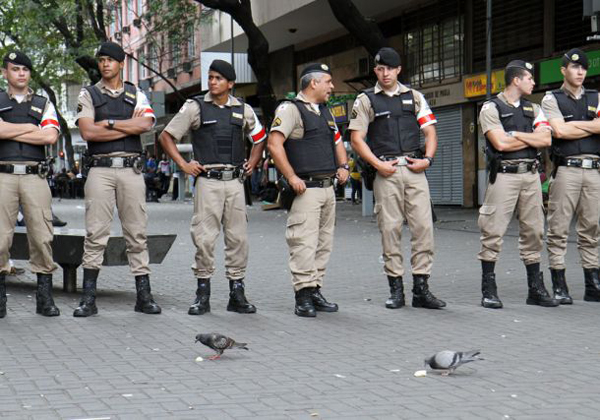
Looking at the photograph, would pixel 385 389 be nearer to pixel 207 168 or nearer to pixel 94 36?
pixel 207 168

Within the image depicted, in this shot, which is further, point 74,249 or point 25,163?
point 74,249

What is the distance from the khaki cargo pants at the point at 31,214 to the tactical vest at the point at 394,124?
107 inches

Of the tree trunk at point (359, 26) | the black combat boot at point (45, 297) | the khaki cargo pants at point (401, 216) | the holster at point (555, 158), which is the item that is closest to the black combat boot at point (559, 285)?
the holster at point (555, 158)

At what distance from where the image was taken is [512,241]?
15.7 metres

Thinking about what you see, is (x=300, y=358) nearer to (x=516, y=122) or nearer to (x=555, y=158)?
(x=516, y=122)

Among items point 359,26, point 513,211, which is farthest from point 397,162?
point 359,26

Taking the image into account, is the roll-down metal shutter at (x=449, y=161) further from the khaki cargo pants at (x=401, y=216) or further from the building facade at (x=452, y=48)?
the khaki cargo pants at (x=401, y=216)

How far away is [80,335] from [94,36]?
28913 millimetres

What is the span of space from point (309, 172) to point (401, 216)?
0.88m

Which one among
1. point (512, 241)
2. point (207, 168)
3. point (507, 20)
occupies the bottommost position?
point (512, 241)

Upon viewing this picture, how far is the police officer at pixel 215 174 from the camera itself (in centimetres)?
854

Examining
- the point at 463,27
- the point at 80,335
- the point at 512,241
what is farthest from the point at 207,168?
the point at 463,27

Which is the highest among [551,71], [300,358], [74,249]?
[551,71]

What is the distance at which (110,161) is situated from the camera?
8.37 m
